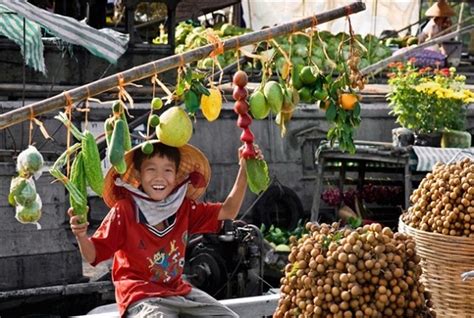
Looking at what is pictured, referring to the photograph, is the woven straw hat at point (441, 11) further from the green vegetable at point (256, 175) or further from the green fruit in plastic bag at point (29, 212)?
the green fruit in plastic bag at point (29, 212)

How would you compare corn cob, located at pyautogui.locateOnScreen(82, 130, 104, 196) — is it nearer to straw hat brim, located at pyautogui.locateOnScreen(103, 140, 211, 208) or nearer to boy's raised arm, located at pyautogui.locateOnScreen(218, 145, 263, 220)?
boy's raised arm, located at pyautogui.locateOnScreen(218, 145, 263, 220)

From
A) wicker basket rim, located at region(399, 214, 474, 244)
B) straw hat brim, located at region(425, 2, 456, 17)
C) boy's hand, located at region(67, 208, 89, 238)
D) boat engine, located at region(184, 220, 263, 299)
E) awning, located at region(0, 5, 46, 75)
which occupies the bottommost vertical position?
boat engine, located at region(184, 220, 263, 299)

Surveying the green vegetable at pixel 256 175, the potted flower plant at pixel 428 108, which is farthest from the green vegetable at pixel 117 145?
the potted flower plant at pixel 428 108

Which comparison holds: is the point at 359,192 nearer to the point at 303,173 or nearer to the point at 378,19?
the point at 303,173

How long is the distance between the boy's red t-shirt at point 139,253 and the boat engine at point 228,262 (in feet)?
10.1

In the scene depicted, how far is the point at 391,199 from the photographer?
408 inches

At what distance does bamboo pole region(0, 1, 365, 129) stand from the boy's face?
77 centimetres

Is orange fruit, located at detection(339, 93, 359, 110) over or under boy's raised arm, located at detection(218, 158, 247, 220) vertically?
over

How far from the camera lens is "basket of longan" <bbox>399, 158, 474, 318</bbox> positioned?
447 cm

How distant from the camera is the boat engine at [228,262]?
26.1 ft

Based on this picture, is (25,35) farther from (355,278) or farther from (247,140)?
(355,278)

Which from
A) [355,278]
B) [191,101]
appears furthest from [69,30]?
[355,278]

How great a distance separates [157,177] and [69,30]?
411 cm

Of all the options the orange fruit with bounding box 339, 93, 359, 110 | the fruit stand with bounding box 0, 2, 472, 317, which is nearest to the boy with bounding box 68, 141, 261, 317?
the fruit stand with bounding box 0, 2, 472, 317
